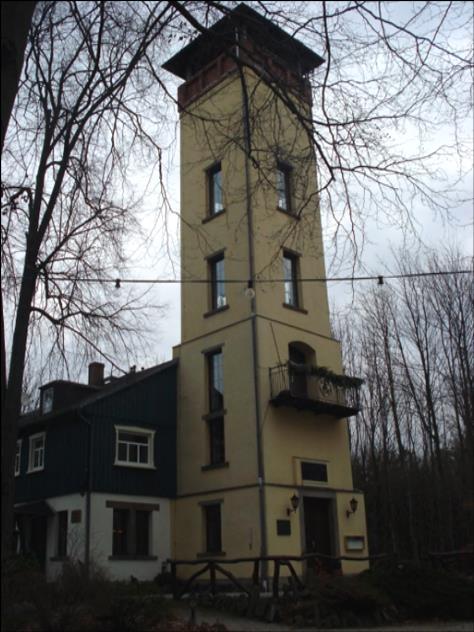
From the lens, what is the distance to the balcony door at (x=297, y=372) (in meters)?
21.6

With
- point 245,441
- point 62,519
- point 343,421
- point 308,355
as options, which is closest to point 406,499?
point 343,421

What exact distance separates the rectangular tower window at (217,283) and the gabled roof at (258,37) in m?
15.4

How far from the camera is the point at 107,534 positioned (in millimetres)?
20406

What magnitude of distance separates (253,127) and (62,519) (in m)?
17.4

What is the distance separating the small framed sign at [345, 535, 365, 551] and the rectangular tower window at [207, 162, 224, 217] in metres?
12.7

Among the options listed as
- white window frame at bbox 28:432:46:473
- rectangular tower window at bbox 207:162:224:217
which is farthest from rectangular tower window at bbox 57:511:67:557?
rectangular tower window at bbox 207:162:224:217

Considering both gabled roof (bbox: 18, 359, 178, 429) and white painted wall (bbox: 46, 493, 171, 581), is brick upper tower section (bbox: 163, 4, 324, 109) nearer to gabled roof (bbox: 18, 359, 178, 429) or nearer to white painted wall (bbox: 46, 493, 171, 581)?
gabled roof (bbox: 18, 359, 178, 429)

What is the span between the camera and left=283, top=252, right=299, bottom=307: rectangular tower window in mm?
23828

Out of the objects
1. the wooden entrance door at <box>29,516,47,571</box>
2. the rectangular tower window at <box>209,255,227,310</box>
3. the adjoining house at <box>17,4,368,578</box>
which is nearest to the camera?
the adjoining house at <box>17,4,368,578</box>

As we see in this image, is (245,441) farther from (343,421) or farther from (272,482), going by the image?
(343,421)

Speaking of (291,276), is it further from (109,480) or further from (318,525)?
(109,480)

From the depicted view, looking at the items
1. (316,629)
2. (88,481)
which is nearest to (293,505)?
(88,481)

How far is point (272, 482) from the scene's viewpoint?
20.0 m

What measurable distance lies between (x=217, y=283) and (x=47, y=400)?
8098mm
